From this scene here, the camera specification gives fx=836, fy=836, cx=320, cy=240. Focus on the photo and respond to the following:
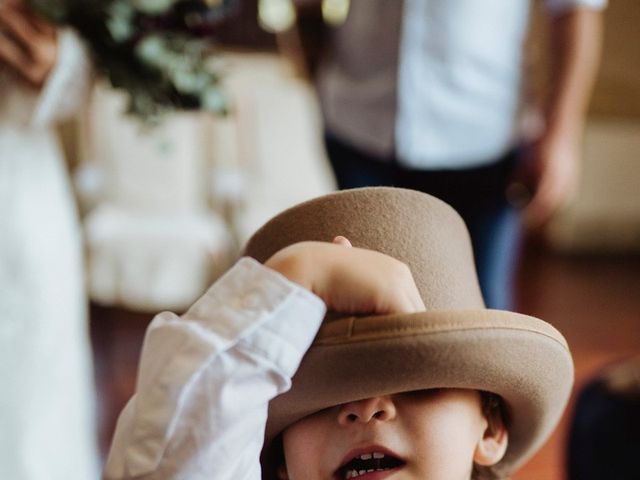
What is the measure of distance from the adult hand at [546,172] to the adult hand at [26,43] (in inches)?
31.7

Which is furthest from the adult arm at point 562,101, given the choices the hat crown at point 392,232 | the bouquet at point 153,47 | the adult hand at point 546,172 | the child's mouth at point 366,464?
the child's mouth at point 366,464

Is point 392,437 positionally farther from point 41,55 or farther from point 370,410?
point 41,55

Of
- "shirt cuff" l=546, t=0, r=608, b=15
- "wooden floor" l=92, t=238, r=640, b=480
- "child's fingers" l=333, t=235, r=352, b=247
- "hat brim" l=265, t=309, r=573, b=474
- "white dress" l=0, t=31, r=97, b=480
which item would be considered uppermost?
"shirt cuff" l=546, t=0, r=608, b=15

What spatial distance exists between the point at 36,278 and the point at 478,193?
75 centimetres

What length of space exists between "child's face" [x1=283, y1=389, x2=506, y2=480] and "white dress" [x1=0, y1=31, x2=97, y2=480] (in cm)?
77

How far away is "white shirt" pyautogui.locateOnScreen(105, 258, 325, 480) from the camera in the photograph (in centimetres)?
63

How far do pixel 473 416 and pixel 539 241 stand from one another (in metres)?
4.24

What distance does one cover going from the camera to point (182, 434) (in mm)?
651

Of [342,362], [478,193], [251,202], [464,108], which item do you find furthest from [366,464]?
[251,202]

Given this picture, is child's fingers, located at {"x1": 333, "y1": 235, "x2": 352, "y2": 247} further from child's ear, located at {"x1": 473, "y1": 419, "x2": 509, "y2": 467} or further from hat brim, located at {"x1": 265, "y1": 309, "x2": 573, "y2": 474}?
child's ear, located at {"x1": 473, "y1": 419, "x2": 509, "y2": 467}

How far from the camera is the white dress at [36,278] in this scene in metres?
1.36

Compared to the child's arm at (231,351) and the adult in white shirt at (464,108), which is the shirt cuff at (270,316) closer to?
the child's arm at (231,351)

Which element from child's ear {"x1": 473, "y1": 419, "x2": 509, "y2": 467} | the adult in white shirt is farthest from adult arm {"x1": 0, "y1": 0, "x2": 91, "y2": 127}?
child's ear {"x1": 473, "y1": 419, "x2": 509, "y2": 467}

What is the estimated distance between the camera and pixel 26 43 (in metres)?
1.30
